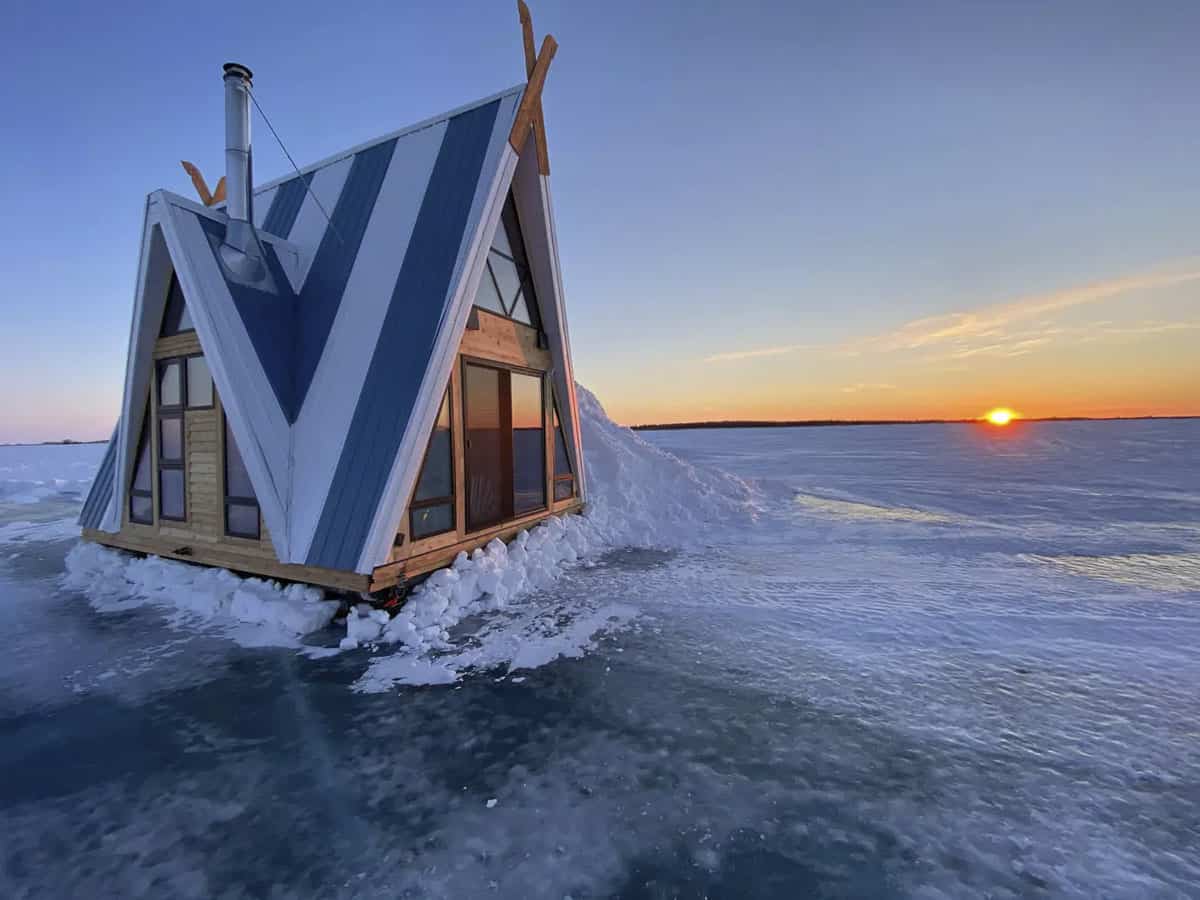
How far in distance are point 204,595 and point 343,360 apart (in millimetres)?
2911

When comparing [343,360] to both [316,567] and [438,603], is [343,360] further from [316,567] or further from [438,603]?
[438,603]

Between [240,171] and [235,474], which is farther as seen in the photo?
[240,171]

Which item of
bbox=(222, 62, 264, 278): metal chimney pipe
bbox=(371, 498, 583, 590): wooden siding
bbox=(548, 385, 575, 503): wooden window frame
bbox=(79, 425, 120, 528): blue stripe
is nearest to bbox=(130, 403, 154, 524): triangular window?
bbox=(79, 425, 120, 528): blue stripe

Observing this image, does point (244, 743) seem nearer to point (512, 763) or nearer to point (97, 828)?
point (97, 828)

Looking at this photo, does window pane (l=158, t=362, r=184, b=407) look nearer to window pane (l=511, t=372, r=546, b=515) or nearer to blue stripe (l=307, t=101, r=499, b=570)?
blue stripe (l=307, t=101, r=499, b=570)

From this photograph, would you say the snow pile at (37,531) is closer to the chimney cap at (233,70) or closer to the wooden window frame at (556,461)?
the chimney cap at (233,70)

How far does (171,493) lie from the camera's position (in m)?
6.62

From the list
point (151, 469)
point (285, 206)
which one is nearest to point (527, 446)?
point (151, 469)

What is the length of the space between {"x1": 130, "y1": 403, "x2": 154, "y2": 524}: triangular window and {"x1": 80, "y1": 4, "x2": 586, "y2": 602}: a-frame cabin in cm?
3

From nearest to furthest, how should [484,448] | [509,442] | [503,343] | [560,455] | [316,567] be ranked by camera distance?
[316,567], [484,448], [503,343], [509,442], [560,455]

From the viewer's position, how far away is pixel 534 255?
797cm

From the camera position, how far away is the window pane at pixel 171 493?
6512mm

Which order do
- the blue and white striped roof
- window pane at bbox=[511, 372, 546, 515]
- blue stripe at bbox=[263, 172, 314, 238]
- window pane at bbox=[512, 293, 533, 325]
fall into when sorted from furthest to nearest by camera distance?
window pane at bbox=[512, 293, 533, 325] → window pane at bbox=[511, 372, 546, 515] → blue stripe at bbox=[263, 172, 314, 238] → the blue and white striped roof

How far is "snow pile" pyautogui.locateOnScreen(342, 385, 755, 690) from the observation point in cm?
435
